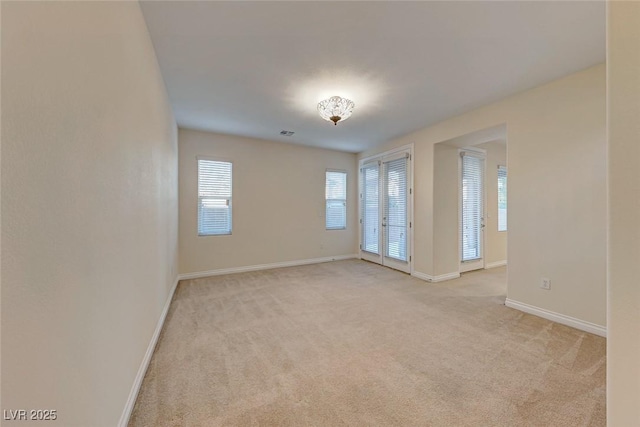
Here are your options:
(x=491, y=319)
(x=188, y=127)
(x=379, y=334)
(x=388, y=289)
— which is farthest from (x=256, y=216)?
(x=491, y=319)

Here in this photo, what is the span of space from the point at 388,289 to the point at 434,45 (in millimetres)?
3114

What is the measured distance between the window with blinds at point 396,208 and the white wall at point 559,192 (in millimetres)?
1727

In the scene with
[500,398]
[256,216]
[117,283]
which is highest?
[256,216]

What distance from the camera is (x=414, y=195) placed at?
454 centimetres

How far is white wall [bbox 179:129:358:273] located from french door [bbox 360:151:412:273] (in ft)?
1.46

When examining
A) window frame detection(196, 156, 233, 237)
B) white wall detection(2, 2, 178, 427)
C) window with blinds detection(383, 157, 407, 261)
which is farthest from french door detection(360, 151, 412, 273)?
white wall detection(2, 2, 178, 427)

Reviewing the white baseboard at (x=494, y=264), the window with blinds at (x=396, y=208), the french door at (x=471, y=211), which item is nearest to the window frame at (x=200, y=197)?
the window with blinds at (x=396, y=208)

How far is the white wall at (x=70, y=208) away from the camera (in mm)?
674

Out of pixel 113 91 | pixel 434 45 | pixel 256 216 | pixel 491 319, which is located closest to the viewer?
pixel 113 91

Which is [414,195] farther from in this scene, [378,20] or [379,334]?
[378,20]

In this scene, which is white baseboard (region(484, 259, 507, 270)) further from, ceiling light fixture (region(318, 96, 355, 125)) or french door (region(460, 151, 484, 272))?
ceiling light fixture (region(318, 96, 355, 125))

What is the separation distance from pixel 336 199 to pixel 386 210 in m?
1.28

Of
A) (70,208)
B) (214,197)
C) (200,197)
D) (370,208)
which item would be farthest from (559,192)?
(200,197)

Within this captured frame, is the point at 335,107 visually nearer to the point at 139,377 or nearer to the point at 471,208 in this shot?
the point at 139,377
